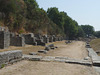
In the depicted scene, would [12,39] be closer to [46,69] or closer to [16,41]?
[16,41]

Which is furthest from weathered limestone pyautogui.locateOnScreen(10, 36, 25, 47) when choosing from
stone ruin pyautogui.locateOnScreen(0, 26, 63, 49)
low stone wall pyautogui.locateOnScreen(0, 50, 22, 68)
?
low stone wall pyautogui.locateOnScreen(0, 50, 22, 68)

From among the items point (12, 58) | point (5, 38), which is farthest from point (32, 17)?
point (12, 58)

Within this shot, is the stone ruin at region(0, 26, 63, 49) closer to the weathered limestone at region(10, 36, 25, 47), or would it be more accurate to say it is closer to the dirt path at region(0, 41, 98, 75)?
the weathered limestone at region(10, 36, 25, 47)

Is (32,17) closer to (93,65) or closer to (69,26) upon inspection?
(93,65)

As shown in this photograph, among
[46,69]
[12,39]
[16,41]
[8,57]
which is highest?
[12,39]

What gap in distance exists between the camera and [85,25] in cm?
12538

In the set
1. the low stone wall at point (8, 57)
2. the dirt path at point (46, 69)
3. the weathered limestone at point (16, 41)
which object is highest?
the weathered limestone at point (16, 41)

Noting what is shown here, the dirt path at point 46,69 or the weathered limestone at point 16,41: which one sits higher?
the weathered limestone at point 16,41

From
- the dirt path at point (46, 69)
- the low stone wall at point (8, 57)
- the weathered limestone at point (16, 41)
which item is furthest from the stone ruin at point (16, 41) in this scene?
the dirt path at point (46, 69)

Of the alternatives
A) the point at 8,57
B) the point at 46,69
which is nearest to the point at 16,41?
the point at 8,57

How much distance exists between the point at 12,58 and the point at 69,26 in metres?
65.5

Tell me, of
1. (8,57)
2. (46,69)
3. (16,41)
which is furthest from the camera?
(16,41)

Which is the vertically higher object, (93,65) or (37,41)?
(37,41)

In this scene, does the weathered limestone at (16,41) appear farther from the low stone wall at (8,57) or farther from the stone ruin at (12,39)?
the low stone wall at (8,57)
